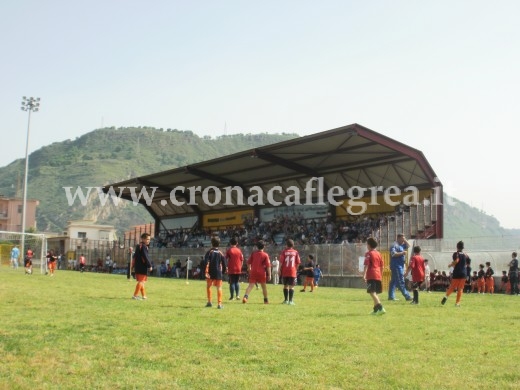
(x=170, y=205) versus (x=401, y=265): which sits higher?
(x=170, y=205)

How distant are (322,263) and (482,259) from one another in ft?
30.0

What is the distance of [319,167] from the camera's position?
42.7m

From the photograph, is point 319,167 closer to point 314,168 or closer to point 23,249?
point 314,168

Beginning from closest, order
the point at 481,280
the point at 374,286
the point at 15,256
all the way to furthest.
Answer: the point at 374,286, the point at 481,280, the point at 15,256

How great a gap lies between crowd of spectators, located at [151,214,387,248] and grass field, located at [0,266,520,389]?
25871 millimetres

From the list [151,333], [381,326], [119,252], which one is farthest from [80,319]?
[119,252]

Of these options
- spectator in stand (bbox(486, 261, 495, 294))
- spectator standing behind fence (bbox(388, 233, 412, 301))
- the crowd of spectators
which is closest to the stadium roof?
the crowd of spectators

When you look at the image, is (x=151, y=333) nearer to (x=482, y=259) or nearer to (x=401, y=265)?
(x=401, y=265)

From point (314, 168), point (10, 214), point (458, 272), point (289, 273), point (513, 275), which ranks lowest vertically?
point (513, 275)

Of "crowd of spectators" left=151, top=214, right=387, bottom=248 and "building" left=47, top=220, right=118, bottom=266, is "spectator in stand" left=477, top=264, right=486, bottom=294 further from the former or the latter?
"building" left=47, top=220, right=118, bottom=266

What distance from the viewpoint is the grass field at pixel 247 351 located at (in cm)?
623

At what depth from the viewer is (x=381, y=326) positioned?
10773 millimetres

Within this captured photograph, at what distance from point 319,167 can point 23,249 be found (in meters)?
21.4

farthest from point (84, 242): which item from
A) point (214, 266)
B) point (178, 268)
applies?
point (214, 266)
